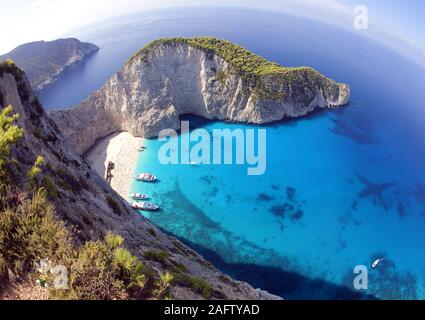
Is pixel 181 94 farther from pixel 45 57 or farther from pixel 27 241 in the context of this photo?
pixel 45 57

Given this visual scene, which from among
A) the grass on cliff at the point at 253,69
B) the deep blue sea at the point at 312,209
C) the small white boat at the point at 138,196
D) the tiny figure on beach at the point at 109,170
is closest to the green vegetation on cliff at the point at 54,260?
the deep blue sea at the point at 312,209

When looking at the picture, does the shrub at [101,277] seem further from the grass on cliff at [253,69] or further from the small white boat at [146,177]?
the grass on cliff at [253,69]

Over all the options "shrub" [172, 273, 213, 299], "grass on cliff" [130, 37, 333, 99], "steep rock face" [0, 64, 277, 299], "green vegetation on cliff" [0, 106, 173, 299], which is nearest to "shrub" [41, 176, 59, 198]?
"steep rock face" [0, 64, 277, 299]

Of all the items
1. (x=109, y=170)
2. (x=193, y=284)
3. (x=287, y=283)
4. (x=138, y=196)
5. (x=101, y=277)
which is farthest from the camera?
(x=109, y=170)

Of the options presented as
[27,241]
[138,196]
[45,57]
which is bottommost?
[138,196]

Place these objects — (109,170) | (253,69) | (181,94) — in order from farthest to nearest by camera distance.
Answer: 1. (253,69)
2. (181,94)
3. (109,170)

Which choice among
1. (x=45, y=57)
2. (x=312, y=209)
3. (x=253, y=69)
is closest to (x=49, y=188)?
(x=312, y=209)

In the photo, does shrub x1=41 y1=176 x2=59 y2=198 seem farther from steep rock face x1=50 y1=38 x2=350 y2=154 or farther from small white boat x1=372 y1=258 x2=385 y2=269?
steep rock face x1=50 y1=38 x2=350 y2=154
